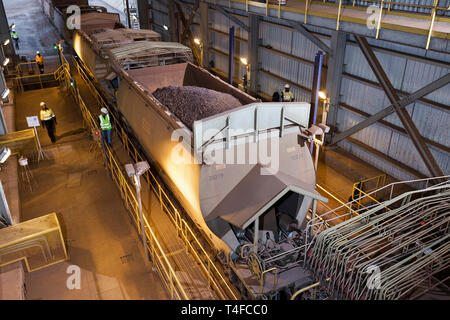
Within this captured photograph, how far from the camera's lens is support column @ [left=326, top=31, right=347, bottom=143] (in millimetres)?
12367

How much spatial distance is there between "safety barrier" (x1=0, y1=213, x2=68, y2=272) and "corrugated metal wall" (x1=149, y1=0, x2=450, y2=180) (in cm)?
1001

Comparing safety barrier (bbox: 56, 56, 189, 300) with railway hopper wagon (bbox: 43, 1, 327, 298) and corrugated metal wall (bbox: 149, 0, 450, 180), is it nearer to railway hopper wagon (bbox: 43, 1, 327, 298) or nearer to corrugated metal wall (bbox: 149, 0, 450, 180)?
railway hopper wagon (bbox: 43, 1, 327, 298)

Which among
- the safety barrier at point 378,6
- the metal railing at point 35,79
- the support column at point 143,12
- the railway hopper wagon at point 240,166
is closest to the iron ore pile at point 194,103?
the railway hopper wagon at point 240,166

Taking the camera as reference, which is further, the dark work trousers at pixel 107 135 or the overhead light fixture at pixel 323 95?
the overhead light fixture at pixel 323 95

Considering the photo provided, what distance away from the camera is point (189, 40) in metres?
23.3

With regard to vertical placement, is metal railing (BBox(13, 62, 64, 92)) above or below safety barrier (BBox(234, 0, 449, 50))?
below

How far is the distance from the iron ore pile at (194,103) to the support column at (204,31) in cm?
1153

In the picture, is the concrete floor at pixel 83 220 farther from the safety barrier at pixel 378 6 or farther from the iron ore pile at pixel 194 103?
the safety barrier at pixel 378 6

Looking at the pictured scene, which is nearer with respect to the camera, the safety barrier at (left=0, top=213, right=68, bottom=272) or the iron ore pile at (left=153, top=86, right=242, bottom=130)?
the safety barrier at (left=0, top=213, right=68, bottom=272)

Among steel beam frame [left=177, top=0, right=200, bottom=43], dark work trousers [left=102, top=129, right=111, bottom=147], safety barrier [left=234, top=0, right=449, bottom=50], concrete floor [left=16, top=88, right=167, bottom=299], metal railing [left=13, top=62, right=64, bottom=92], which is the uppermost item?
safety barrier [left=234, top=0, right=449, bottom=50]

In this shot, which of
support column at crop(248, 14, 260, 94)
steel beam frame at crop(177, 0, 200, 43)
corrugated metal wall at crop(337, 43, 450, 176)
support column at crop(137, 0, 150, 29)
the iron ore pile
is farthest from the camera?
support column at crop(137, 0, 150, 29)

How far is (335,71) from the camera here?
12.7m

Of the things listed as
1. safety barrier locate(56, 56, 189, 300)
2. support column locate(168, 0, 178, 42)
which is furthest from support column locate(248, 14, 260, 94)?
support column locate(168, 0, 178, 42)

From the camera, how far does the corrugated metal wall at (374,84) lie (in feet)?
34.0
